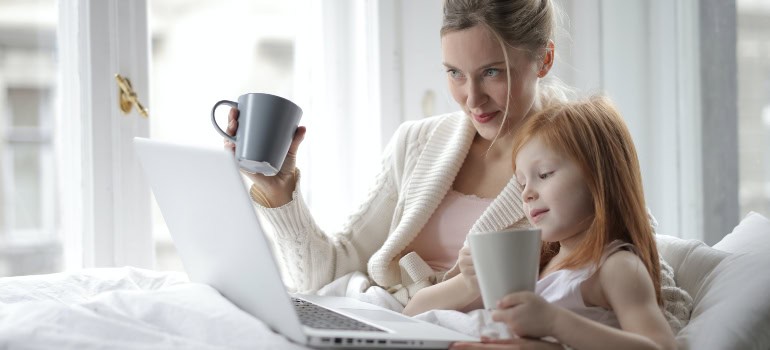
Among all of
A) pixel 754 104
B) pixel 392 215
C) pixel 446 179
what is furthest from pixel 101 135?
pixel 754 104

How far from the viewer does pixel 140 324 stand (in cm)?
98

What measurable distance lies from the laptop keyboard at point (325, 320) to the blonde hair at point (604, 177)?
33 cm

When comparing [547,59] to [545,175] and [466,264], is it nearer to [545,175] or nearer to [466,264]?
[545,175]

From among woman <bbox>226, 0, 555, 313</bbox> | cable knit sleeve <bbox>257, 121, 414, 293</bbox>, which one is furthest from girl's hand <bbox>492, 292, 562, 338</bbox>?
cable knit sleeve <bbox>257, 121, 414, 293</bbox>

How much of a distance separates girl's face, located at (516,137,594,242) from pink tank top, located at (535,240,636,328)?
7cm

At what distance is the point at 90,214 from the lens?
2.04 meters

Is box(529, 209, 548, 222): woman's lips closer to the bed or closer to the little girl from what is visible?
the little girl

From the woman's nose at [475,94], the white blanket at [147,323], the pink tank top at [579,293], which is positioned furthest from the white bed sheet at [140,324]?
the woman's nose at [475,94]

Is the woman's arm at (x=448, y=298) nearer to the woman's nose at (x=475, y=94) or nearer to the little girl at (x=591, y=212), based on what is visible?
the little girl at (x=591, y=212)

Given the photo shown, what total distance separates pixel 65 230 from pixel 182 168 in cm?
110

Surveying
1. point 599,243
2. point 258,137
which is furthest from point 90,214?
point 599,243

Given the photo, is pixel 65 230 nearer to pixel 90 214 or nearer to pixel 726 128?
pixel 90 214

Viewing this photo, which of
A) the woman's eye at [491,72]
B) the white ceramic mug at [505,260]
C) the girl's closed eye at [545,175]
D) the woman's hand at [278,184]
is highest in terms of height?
the woman's eye at [491,72]

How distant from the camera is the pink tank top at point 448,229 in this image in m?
1.63
